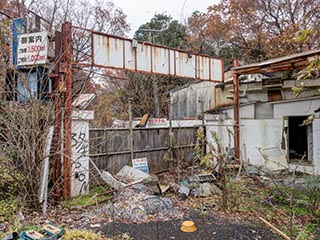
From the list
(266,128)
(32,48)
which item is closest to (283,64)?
(266,128)

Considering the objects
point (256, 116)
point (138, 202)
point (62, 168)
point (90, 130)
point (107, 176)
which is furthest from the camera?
point (256, 116)

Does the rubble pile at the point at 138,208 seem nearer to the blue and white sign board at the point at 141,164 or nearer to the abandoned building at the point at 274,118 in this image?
the blue and white sign board at the point at 141,164

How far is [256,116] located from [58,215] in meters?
7.82

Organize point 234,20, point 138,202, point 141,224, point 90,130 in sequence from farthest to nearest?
point 234,20, point 90,130, point 138,202, point 141,224

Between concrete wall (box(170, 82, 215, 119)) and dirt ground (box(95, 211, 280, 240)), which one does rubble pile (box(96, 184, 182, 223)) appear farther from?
concrete wall (box(170, 82, 215, 119))

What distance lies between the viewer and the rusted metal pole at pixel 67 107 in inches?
240

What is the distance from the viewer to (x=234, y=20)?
17.6 meters

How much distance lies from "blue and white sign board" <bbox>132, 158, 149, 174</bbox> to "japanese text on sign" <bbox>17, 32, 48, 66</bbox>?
156 inches

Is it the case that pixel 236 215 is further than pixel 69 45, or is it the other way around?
pixel 69 45

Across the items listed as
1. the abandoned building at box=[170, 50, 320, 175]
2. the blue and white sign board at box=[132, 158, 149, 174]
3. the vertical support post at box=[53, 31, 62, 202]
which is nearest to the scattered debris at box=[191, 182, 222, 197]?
the blue and white sign board at box=[132, 158, 149, 174]

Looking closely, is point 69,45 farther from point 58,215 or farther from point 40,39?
point 58,215

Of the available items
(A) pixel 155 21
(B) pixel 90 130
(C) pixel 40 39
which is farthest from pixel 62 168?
(A) pixel 155 21

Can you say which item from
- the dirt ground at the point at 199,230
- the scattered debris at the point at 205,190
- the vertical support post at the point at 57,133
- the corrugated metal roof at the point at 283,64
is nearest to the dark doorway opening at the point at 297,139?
the corrugated metal roof at the point at 283,64

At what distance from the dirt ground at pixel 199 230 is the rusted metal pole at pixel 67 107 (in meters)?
1.85
